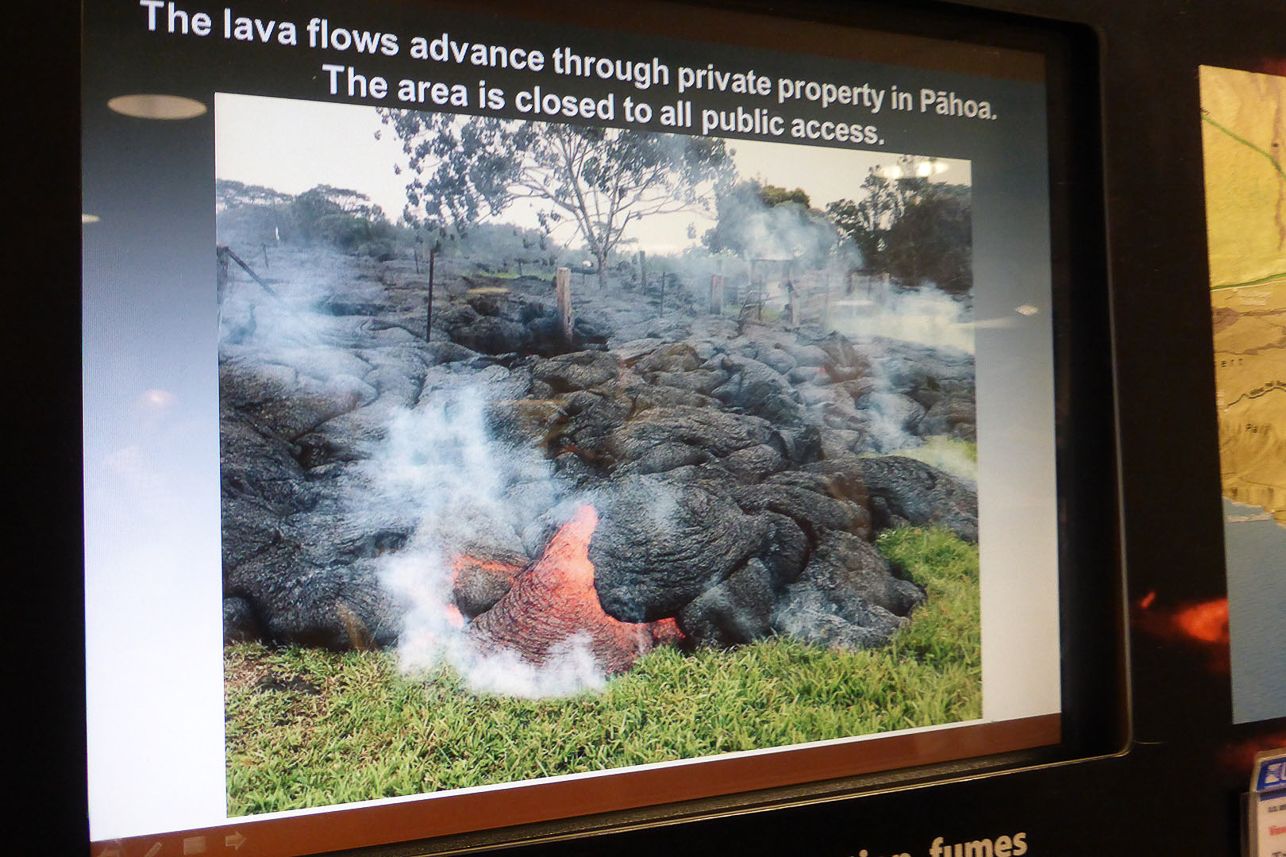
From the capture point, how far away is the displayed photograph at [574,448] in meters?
1.06

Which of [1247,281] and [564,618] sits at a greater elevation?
[1247,281]

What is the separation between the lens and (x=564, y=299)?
1.18 m

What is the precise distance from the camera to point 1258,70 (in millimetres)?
1523

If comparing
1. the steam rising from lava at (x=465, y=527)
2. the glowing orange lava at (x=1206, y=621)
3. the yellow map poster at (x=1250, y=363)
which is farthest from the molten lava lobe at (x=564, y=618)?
the yellow map poster at (x=1250, y=363)

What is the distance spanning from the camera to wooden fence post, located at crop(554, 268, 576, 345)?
3.85 feet

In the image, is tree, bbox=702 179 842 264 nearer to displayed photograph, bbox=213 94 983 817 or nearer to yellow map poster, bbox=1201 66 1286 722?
displayed photograph, bbox=213 94 983 817

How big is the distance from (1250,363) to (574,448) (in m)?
1.13

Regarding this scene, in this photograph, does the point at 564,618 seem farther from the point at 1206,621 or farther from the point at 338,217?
the point at 1206,621

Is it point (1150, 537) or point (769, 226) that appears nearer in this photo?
point (769, 226)

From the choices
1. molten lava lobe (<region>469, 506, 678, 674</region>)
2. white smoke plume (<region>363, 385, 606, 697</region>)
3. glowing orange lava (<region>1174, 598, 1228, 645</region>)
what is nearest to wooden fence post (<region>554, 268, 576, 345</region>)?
white smoke plume (<region>363, 385, 606, 697</region>)

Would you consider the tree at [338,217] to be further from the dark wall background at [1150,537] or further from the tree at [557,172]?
the dark wall background at [1150,537]

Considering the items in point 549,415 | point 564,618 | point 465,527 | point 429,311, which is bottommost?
point 564,618

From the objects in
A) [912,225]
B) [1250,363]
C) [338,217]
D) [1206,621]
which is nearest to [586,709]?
[338,217]

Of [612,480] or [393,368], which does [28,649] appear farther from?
[612,480]
